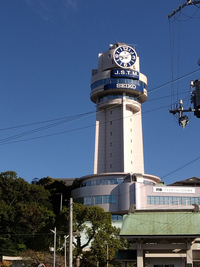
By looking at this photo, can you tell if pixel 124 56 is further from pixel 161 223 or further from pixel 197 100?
pixel 197 100

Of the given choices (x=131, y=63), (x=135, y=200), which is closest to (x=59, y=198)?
(x=135, y=200)

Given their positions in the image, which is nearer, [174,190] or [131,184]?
[174,190]

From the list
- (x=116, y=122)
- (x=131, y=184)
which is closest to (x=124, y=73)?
(x=116, y=122)

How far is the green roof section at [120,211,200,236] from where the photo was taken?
3333 cm

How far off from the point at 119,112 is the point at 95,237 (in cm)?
5520

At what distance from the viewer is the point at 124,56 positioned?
104 m

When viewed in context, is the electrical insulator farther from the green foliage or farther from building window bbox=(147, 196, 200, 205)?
building window bbox=(147, 196, 200, 205)

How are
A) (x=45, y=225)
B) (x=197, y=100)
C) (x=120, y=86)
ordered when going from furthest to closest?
1. (x=120, y=86)
2. (x=45, y=225)
3. (x=197, y=100)

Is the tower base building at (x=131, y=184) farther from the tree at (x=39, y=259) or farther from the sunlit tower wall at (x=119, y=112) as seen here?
the tree at (x=39, y=259)

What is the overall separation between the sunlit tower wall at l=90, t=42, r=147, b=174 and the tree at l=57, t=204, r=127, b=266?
41193 millimetres

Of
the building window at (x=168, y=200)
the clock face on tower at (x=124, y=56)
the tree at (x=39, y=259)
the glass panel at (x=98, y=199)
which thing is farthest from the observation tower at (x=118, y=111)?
the tree at (x=39, y=259)

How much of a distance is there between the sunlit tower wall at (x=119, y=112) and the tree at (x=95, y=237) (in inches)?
1622

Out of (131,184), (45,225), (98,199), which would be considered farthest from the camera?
(98,199)

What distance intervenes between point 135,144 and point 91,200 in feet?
75.1
